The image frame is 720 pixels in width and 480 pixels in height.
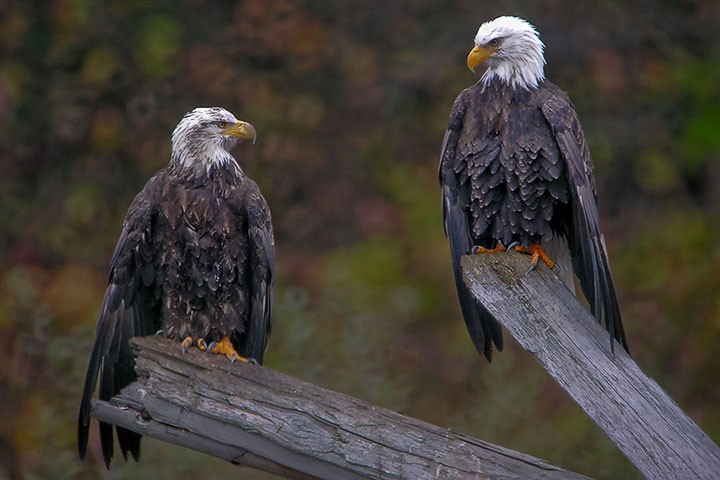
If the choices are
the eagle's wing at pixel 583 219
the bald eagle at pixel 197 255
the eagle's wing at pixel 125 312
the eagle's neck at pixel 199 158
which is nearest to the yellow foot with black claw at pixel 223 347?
the bald eagle at pixel 197 255

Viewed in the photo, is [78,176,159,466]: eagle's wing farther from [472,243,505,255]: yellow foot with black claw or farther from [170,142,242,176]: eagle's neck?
[472,243,505,255]: yellow foot with black claw

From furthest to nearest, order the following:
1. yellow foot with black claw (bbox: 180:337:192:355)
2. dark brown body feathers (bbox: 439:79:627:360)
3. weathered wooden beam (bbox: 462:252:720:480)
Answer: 1. dark brown body feathers (bbox: 439:79:627:360)
2. yellow foot with black claw (bbox: 180:337:192:355)
3. weathered wooden beam (bbox: 462:252:720:480)

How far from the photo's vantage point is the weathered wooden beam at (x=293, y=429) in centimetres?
272

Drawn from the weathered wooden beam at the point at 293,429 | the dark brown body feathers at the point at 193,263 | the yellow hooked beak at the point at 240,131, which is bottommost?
the weathered wooden beam at the point at 293,429

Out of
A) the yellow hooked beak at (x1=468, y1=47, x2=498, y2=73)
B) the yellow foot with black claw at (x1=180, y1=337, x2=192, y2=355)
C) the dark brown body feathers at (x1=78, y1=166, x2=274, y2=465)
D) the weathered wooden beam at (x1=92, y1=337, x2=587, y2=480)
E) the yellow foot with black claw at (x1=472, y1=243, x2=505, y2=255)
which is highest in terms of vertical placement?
the yellow hooked beak at (x1=468, y1=47, x2=498, y2=73)

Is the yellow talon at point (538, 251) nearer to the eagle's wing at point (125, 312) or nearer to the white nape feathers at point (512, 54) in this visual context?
the white nape feathers at point (512, 54)

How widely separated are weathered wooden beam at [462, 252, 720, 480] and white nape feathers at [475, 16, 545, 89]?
3.51 feet

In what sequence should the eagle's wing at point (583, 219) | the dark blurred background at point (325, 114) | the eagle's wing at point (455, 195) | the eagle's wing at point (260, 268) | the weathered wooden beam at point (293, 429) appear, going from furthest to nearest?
1. the dark blurred background at point (325, 114)
2. the eagle's wing at point (260, 268)
3. the eagle's wing at point (455, 195)
4. the eagle's wing at point (583, 219)
5. the weathered wooden beam at point (293, 429)

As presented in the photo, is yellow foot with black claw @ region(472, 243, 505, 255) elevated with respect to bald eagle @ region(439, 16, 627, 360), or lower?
lower

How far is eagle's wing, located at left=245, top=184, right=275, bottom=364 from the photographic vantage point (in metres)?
3.97

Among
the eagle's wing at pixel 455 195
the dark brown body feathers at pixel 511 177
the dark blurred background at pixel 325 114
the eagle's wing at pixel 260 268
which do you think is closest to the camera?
the dark brown body feathers at pixel 511 177

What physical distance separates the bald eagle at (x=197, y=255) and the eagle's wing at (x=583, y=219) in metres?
1.26

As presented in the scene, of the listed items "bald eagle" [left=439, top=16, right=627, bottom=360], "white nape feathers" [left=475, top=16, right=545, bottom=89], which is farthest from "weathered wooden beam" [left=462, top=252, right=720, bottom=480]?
"white nape feathers" [left=475, top=16, right=545, bottom=89]

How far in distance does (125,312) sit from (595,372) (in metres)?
2.06
